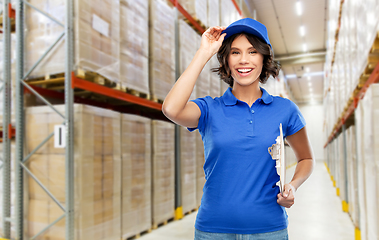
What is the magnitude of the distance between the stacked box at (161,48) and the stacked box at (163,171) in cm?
64

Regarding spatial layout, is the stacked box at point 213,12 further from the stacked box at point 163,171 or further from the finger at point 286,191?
the finger at point 286,191

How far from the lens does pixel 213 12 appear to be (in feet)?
25.7

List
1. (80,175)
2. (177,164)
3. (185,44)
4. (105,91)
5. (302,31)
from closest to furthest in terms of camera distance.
Result: (80,175) → (105,91) → (177,164) → (185,44) → (302,31)

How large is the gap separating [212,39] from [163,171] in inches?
172

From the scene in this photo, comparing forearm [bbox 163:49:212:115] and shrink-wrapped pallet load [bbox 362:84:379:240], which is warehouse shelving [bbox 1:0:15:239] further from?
shrink-wrapped pallet load [bbox 362:84:379:240]

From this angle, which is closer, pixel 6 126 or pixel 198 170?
pixel 6 126

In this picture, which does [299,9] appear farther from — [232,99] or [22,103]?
[232,99]

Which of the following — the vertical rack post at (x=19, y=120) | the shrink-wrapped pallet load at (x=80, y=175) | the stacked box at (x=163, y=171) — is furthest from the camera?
the stacked box at (x=163, y=171)

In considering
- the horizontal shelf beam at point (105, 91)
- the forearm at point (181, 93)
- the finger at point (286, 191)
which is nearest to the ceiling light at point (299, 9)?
the horizontal shelf beam at point (105, 91)

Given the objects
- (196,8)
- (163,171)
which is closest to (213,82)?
(196,8)

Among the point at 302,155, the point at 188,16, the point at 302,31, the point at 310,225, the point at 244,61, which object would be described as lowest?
the point at 310,225

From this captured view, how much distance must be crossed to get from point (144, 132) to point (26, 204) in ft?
6.38

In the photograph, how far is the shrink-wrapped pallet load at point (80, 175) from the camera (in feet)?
12.4

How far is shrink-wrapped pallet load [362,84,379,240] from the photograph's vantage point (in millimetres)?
2650
